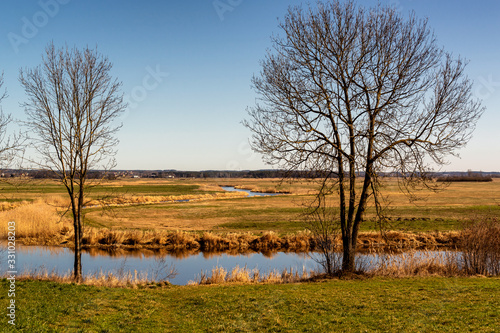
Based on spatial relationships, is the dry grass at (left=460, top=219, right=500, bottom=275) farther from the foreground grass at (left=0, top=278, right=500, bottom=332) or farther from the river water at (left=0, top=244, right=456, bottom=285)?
the foreground grass at (left=0, top=278, right=500, bottom=332)

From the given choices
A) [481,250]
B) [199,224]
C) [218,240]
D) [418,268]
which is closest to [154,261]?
[218,240]

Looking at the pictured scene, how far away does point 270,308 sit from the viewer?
10312 millimetres

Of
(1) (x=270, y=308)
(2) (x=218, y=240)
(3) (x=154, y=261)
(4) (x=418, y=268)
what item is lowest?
(3) (x=154, y=261)

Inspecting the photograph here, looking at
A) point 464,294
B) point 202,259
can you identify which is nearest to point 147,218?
point 202,259

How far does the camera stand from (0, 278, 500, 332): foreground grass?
28.0ft

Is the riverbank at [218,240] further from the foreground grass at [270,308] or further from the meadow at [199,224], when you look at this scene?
the foreground grass at [270,308]

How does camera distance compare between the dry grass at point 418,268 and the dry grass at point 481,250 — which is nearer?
the dry grass at point 418,268

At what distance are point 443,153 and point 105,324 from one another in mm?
12624

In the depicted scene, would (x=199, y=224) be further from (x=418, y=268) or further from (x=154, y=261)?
(x=418, y=268)

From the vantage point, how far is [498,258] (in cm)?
1805

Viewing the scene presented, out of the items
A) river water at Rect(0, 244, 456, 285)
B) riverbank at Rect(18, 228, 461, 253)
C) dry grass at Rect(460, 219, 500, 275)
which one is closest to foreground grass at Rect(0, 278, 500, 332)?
dry grass at Rect(460, 219, 500, 275)

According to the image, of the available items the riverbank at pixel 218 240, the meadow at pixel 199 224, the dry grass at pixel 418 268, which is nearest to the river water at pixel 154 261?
the riverbank at pixel 218 240

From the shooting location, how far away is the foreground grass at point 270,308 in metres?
8.52

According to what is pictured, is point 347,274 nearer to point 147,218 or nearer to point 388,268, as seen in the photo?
point 388,268
